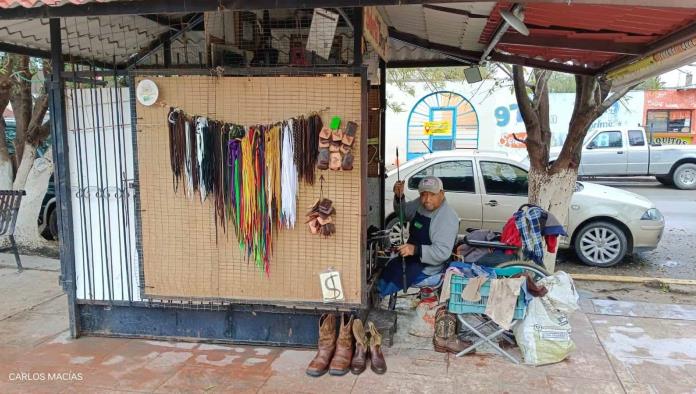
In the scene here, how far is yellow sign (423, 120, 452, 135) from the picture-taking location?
803 inches

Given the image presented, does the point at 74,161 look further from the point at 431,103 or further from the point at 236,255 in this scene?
the point at 431,103

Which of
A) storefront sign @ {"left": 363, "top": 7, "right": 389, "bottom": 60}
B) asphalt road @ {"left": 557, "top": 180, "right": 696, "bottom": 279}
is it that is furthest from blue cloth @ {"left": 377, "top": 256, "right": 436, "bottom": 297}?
asphalt road @ {"left": 557, "top": 180, "right": 696, "bottom": 279}

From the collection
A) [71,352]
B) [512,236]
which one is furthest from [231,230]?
[512,236]

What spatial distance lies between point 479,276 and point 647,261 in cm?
478

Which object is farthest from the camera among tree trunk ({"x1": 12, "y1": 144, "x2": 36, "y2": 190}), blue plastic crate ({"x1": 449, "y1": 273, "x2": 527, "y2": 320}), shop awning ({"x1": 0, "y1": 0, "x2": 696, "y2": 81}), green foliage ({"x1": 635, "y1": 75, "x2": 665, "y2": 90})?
green foliage ({"x1": 635, "y1": 75, "x2": 665, "y2": 90})

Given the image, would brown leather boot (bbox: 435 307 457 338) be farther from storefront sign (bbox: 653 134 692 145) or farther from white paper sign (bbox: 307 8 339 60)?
storefront sign (bbox: 653 134 692 145)

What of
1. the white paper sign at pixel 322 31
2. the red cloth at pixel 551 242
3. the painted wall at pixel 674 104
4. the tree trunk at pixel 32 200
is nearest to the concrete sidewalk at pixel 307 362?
the red cloth at pixel 551 242

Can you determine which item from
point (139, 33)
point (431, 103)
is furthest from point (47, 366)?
point (431, 103)

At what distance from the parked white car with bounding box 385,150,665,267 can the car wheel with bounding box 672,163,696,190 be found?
355 inches

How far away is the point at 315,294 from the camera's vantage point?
13.3 feet

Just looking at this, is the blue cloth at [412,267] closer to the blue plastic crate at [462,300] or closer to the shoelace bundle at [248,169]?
the blue plastic crate at [462,300]

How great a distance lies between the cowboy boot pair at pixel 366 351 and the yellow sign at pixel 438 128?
1696cm

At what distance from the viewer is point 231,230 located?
4.12m

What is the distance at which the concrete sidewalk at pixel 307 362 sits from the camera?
144 inches
